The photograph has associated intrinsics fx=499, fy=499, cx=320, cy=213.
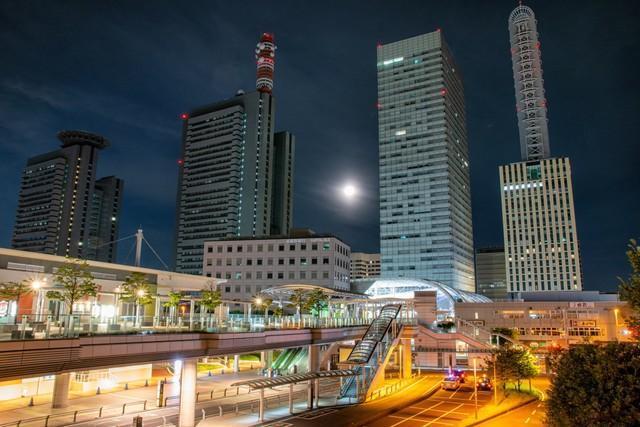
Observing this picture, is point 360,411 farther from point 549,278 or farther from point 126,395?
point 549,278

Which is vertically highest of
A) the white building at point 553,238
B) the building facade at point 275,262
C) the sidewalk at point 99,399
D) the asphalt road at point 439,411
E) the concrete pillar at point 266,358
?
the white building at point 553,238

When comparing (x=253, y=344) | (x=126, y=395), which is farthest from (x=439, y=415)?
(x=126, y=395)

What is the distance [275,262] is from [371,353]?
85.3 meters

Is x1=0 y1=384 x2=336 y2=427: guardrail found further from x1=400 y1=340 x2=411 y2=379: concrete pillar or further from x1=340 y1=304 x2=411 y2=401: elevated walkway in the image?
x1=400 y1=340 x2=411 y2=379: concrete pillar

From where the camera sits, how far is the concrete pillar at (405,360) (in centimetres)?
6494

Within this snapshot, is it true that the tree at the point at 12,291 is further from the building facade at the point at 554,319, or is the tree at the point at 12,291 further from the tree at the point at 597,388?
the building facade at the point at 554,319

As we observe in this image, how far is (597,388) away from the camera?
2019 centimetres

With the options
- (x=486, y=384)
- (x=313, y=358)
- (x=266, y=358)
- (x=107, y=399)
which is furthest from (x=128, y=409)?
(x=486, y=384)

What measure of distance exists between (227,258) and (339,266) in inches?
1229

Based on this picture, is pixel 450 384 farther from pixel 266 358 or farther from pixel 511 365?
pixel 266 358

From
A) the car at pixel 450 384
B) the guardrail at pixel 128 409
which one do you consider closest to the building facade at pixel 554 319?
the car at pixel 450 384

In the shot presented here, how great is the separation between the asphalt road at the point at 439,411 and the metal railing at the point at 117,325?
12766 millimetres

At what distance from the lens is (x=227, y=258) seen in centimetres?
13875

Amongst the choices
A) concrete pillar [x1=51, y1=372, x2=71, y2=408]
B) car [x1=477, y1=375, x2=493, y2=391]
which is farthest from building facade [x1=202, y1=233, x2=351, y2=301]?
concrete pillar [x1=51, y1=372, x2=71, y2=408]
